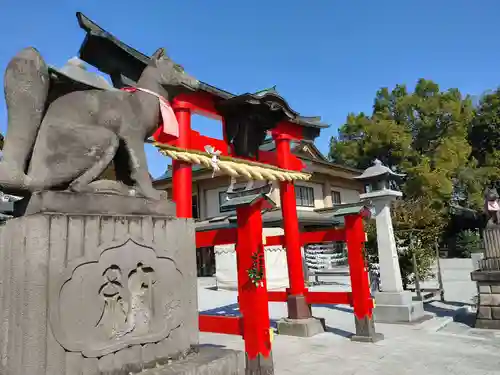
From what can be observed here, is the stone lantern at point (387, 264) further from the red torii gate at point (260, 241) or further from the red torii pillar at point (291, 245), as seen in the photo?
the red torii pillar at point (291, 245)

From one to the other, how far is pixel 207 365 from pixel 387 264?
7.16m

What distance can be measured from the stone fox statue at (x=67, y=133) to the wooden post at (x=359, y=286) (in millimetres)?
5270

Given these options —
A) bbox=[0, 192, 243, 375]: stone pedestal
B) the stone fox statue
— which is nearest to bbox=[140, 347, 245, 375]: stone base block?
bbox=[0, 192, 243, 375]: stone pedestal

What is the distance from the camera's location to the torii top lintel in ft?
19.8

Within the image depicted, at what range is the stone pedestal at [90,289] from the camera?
241 cm

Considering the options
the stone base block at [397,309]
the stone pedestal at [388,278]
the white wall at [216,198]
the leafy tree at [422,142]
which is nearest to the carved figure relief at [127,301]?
the stone pedestal at [388,278]

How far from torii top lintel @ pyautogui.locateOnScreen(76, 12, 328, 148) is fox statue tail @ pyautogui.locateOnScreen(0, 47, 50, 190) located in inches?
78.9

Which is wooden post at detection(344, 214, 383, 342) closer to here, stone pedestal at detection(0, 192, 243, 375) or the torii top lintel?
the torii top lintel

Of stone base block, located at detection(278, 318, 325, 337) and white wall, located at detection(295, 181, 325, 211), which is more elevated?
white wall, located at detection(295, 181, 325, 211)

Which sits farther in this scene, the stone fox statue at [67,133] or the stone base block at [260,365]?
the stone base block at [260,365]

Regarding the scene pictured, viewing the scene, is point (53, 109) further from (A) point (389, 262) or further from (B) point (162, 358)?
(A) point (389, 262)

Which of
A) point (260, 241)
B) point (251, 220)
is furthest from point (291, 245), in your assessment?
point (251, 220)

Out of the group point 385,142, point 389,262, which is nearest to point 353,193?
point 385,142

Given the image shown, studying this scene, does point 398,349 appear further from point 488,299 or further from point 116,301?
point 116,301
